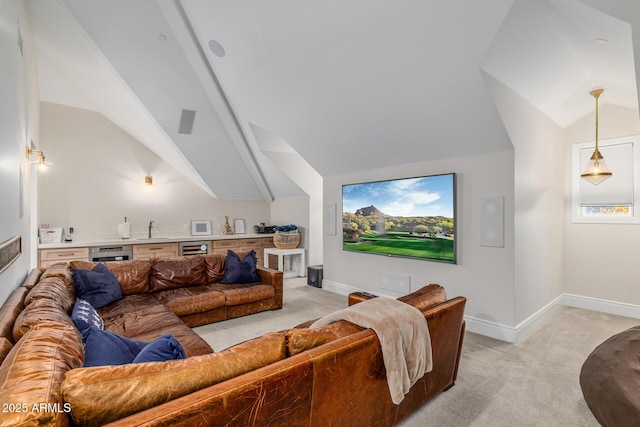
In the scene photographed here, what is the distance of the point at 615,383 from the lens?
0.78m

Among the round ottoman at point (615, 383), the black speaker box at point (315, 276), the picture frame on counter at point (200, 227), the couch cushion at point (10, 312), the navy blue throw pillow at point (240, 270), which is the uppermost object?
the picture frame on counter at point (200, 227)

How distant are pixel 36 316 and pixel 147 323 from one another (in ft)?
3.63

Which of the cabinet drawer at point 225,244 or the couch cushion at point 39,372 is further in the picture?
the cabinet drawer at point 225,244

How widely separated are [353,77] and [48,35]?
396 centimetres

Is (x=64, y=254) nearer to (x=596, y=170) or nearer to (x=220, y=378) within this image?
(x=220, y=378)

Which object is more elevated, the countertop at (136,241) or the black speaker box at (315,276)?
the countertop at (136,241)

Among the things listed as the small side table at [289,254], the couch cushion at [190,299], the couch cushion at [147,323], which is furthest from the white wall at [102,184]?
the couch cushion at [147,323]

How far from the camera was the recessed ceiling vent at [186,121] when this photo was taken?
4883 millimetres

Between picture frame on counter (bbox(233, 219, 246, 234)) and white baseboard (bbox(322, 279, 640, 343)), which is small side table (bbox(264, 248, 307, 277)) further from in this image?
white baseboard (bbox(322, 279, 640, 343))

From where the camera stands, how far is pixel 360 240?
4.69 m

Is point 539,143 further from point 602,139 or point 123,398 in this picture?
point 123,398

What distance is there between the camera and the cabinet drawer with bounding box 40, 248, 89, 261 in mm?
4586

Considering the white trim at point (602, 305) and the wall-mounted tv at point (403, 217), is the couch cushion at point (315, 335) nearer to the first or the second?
the wall-mounted tv at point (403, 217)

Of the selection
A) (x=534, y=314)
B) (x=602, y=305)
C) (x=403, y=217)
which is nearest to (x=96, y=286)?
(x=403, y=217)
